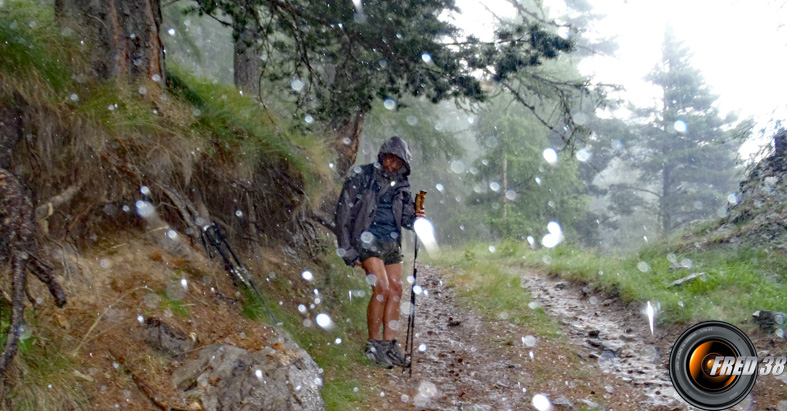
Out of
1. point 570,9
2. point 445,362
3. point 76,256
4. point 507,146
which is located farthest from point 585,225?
point 76,256

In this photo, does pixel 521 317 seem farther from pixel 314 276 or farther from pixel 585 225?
pixel 585 225

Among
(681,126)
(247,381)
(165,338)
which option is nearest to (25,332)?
(165,338)

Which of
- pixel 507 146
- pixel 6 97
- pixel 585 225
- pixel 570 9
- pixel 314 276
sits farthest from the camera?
pixel 570 9

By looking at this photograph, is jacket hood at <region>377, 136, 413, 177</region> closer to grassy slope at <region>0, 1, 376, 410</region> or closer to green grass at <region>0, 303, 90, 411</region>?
grassy slope at <region>0, 1, 376, 410</region>

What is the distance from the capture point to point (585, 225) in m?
29.7

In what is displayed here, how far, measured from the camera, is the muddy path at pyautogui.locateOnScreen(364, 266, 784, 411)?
191 inches

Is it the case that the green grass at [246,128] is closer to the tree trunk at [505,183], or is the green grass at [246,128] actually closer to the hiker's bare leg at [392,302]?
the hiker's bare leg at [392,302]

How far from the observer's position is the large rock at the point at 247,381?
3471 mm

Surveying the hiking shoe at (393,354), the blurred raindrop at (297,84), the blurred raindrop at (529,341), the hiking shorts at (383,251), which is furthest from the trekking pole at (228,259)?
Answer: the blurred raindrop at (529,341)

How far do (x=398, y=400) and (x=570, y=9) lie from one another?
3345cm

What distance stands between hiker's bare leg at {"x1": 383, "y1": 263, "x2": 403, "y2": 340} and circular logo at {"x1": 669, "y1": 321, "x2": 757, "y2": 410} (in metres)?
2.91

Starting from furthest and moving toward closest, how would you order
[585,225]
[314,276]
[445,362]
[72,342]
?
[585,225]
[314,276]
[445,362]
[72,342]

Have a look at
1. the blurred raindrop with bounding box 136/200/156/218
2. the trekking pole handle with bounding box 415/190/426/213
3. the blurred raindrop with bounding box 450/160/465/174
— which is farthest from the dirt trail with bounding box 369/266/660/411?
the blurred raindrop with bounding box 450/160/465/174

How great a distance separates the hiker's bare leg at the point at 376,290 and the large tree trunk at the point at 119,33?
3052 mm
